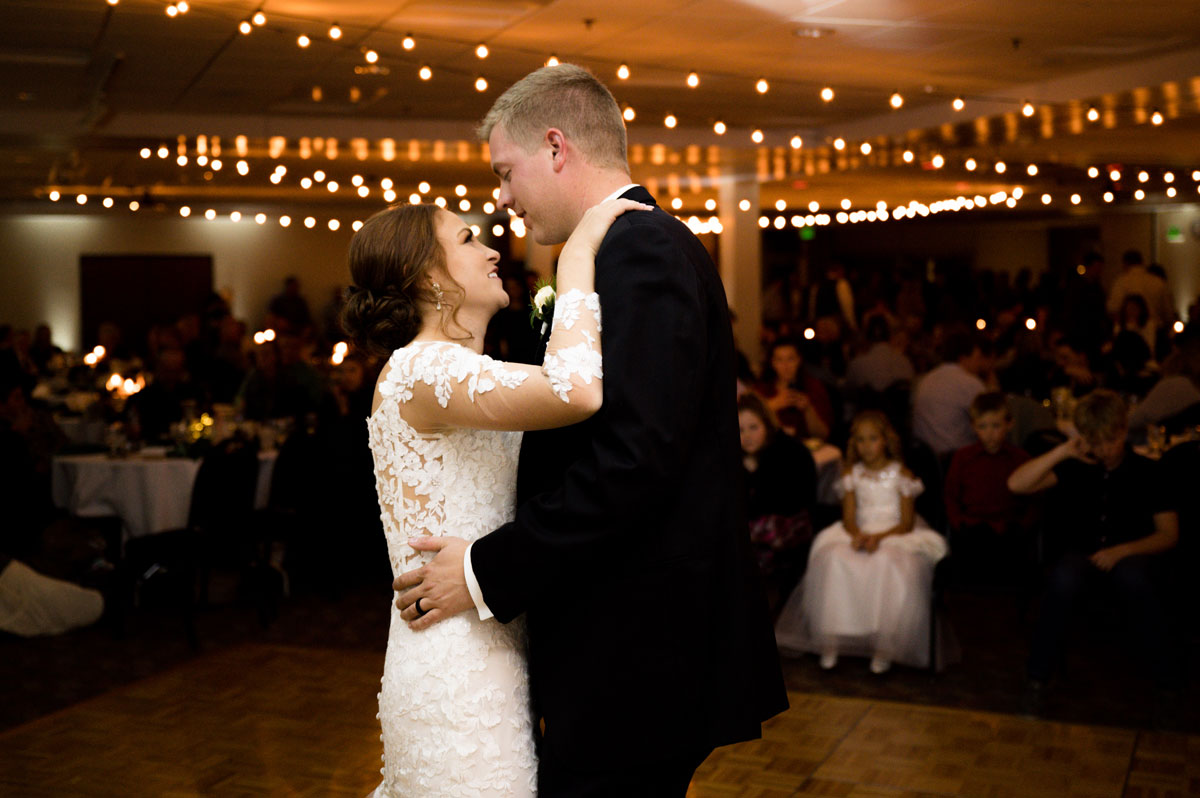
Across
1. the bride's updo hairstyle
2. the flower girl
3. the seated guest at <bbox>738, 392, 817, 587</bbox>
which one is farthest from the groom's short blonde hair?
the seated guest at <bbox>738, 392, 817, 587</bbox>

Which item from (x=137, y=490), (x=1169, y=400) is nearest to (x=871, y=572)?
(x=1169, y=400)

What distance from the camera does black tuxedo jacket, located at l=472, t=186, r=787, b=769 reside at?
4.93 feet

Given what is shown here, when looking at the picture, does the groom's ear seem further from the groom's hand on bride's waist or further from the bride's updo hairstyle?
the groom's hand on bride's waist

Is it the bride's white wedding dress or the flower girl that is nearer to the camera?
the bride's white wedding dress

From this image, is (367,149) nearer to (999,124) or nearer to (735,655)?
(999,124)

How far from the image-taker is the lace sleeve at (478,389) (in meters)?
1.52

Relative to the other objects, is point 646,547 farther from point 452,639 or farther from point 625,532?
point 452,639

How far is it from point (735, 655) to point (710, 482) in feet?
0.79

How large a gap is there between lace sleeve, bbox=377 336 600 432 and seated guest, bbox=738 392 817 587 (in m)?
3.58

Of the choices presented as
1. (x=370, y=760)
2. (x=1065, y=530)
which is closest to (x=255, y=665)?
(x=370, y=760)

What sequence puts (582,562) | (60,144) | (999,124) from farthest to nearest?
(60,144), (999,124), (582,562)

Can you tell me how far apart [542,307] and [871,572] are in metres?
3.28

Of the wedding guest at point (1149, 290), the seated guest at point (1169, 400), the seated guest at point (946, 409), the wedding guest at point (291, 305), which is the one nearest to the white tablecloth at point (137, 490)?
the seated guest at point (946, 409)

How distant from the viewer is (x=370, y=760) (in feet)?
12.5
